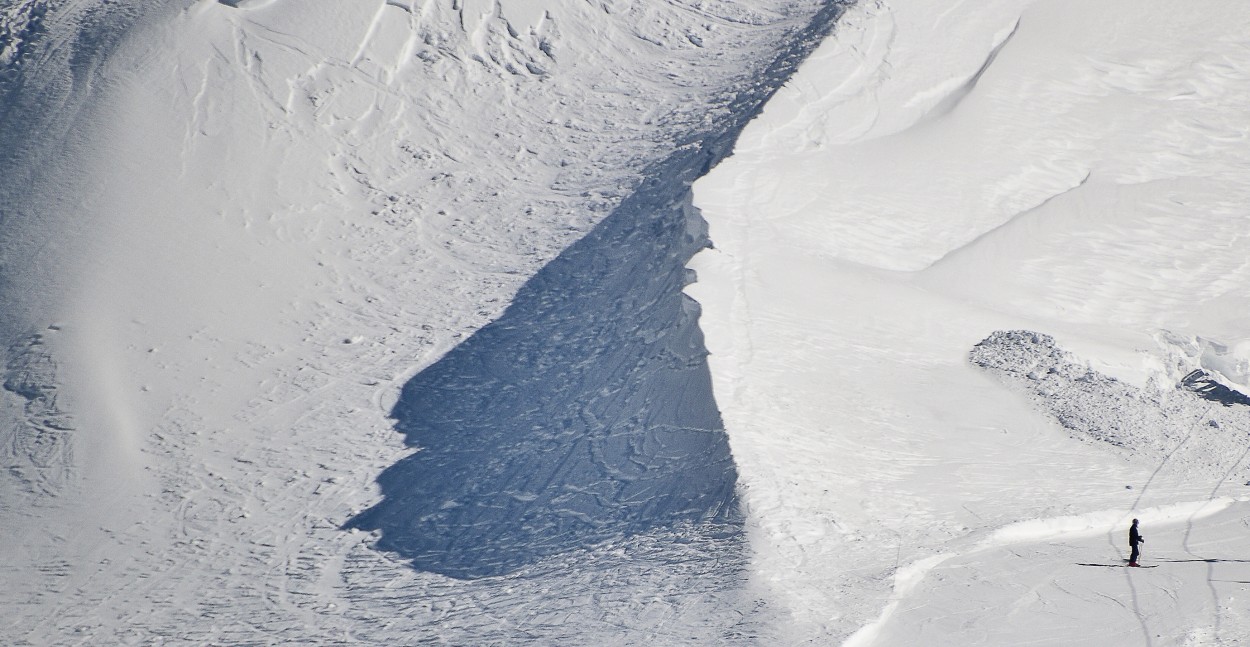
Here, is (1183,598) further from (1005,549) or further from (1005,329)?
(1005,329)

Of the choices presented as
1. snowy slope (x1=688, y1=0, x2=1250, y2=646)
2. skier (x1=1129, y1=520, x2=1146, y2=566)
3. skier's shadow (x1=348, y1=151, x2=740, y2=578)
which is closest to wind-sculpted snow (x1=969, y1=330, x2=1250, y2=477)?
snowy slope (x1=688, y1=0, x2=1250, y2=646)

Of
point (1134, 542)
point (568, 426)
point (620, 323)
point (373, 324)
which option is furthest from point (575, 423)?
point (1134, 542)

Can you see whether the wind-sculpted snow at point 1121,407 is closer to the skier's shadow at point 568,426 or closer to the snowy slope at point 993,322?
the snowy slope at point 993,322

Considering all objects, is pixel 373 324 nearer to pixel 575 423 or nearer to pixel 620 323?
pixel 620 323

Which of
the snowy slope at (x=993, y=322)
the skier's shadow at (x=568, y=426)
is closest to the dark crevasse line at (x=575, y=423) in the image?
the skier's shadow at (x=568, y=426)

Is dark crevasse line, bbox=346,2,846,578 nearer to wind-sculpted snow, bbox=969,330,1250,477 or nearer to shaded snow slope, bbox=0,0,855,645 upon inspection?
shaded snow slope, bbox=0,0,855,645

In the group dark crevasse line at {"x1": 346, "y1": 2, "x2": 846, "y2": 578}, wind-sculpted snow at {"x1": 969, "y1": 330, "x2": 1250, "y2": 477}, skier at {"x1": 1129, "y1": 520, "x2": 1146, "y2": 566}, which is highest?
dark crevasse line at {"x1": 346, "y1": 2, "x2": 846, "y2": 578}

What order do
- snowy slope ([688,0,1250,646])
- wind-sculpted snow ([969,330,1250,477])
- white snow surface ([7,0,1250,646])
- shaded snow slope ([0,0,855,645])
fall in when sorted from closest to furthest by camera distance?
snowy slope ([688,0,1250,646]) < white snow surface ([7,0,1250,646]) < shaded snow slope ([0,0,855,645]) < wind-sculpted snow ([969,330,1250,477])
